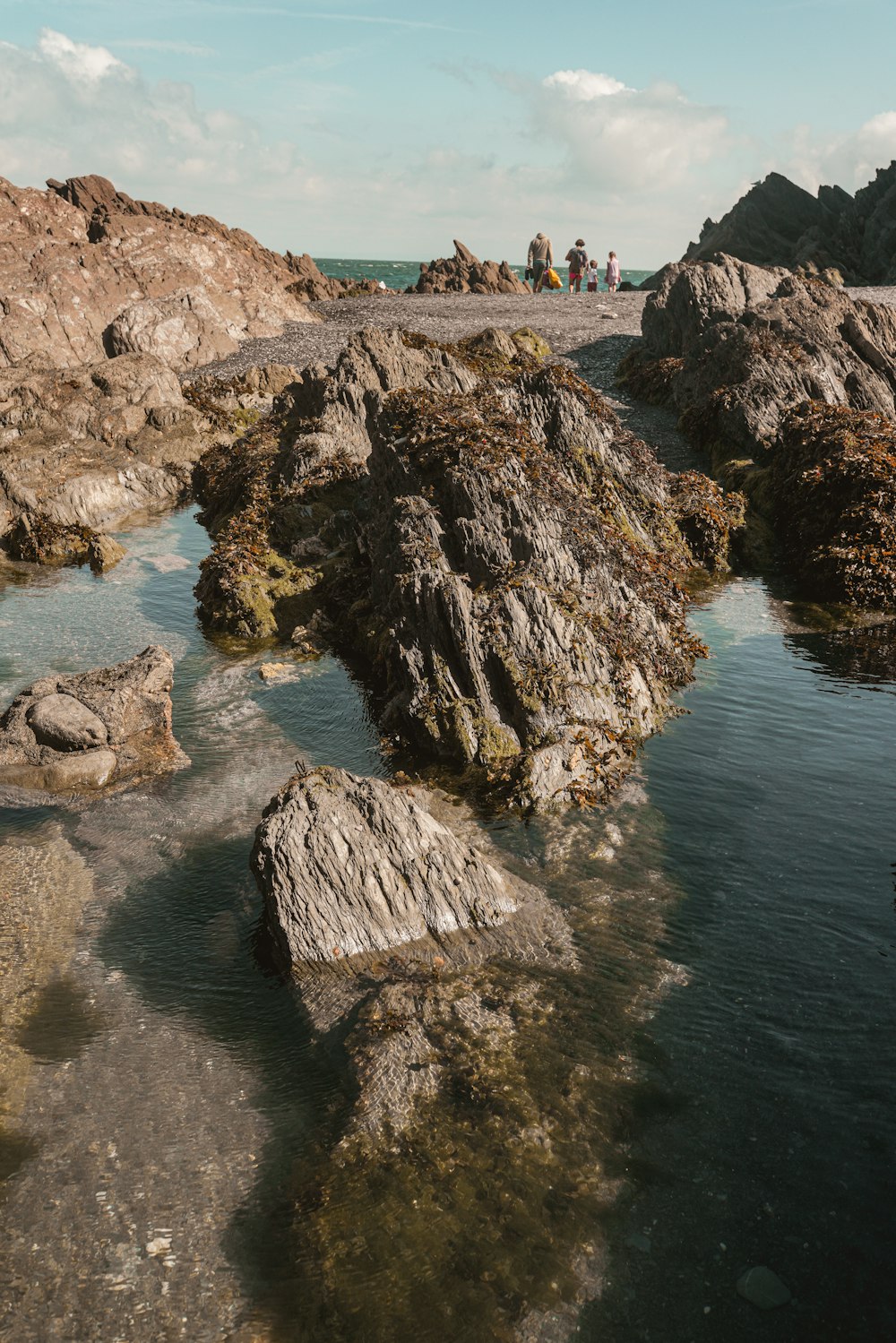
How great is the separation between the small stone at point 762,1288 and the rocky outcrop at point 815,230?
85192 millimetres

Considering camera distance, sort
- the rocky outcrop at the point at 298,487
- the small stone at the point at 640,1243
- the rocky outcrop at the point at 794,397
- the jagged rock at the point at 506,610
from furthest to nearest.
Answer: the rocky outcrop at the point at 794,397 → the rocky outcrop at the point at 298,487 → the jagged rock at the point at 506,610 → the small stone at the point at 640,1243

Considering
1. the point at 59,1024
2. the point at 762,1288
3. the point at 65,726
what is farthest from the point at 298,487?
the point at 762,1288

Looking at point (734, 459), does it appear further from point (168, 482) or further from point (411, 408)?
point (168, 482)

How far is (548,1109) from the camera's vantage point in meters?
8.67

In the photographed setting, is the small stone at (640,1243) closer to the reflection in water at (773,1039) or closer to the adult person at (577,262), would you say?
the reflection in water at (773,1039)

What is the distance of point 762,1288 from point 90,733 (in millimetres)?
13094

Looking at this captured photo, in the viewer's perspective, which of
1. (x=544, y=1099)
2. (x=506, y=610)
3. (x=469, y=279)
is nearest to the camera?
(x=544, y=1099)

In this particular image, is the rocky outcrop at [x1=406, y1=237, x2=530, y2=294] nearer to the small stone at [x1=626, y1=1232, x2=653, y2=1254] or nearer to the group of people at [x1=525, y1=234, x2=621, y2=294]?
the group of people at [x1=525, y1=234, x2=621, y2=294]

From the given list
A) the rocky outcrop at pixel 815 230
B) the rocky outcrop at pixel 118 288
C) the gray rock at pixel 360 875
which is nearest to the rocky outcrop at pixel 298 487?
the gray rock at pixel 360 875

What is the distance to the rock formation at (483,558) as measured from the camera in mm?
15500

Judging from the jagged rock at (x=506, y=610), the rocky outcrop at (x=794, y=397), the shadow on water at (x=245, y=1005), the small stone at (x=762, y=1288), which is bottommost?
the shadow on water at (x=245, y=1005)

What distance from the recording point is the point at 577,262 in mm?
62750

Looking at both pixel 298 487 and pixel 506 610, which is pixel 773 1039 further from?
pixel 298 487

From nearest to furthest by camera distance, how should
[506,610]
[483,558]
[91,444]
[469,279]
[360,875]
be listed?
[360,875]
[506,610]
[483,558]
[91,444]
[469,279]
